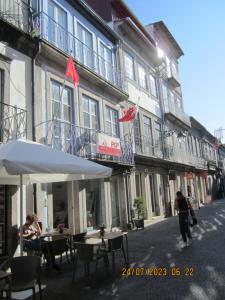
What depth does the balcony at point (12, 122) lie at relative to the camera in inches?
337

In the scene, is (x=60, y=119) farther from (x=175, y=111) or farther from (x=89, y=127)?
(x=175, y=111)

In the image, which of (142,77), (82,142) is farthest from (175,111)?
(82,142)

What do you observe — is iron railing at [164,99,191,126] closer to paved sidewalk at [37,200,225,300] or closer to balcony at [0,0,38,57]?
balcony at [0,0,38,57]

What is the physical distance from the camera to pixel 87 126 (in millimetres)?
12828

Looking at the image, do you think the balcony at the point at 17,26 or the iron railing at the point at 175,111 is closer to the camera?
the balcony at the point at 17,26

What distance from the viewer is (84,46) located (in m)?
13.3

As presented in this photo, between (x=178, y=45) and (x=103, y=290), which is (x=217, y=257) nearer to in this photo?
(x=103, y=290)

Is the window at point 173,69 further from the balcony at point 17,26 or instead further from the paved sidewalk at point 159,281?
the paved sidewalk at point 159,281

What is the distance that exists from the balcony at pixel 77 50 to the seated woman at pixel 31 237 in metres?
5.91

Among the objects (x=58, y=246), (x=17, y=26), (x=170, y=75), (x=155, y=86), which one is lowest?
(x=58, y=246)

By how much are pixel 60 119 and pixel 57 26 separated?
11.6 feet

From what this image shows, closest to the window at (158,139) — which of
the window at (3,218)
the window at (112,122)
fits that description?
the window at (112,122)

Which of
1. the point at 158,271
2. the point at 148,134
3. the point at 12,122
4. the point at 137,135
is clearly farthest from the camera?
the point at 148,134

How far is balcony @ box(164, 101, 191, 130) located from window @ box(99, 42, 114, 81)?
7.76 m
